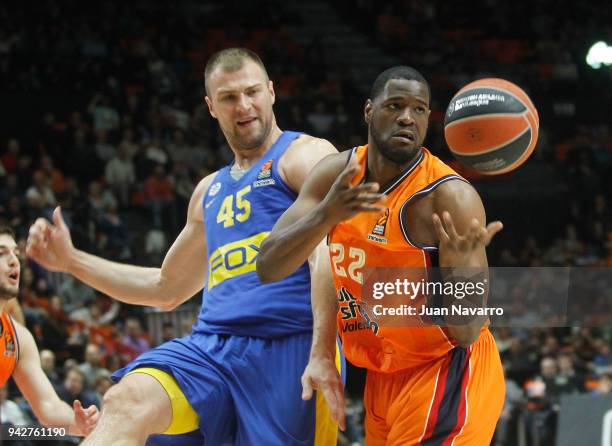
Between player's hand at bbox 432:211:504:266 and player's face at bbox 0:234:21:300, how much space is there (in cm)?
266

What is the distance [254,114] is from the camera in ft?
14.9

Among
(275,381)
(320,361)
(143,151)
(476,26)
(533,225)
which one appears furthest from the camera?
(476,26)

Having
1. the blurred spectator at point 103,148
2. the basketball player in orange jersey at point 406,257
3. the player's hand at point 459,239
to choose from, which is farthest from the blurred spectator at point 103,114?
the player's hand at point 459,239

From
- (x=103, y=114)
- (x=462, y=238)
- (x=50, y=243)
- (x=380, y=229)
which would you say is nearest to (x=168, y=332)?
(x=103, y=114)

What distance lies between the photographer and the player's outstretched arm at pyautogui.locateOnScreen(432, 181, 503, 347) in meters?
3.51

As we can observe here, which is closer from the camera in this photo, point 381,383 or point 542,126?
point 381,383

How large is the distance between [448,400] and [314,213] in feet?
3.25

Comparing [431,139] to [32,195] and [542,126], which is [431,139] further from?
[32,195]

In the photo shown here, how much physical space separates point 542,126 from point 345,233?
44.3ft

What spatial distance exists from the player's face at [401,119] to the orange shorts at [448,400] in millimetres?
849

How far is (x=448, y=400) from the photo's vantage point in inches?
154

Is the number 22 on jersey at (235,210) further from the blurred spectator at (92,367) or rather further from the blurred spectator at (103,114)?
the blurred spectator at (103,114)

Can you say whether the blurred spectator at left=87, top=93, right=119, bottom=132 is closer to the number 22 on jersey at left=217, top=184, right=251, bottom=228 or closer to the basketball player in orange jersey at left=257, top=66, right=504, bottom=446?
the number 22 on jersey at left=217, top=184, right=251, bottom=228

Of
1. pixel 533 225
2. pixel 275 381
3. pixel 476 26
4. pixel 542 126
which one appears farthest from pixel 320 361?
pixel 476 26
